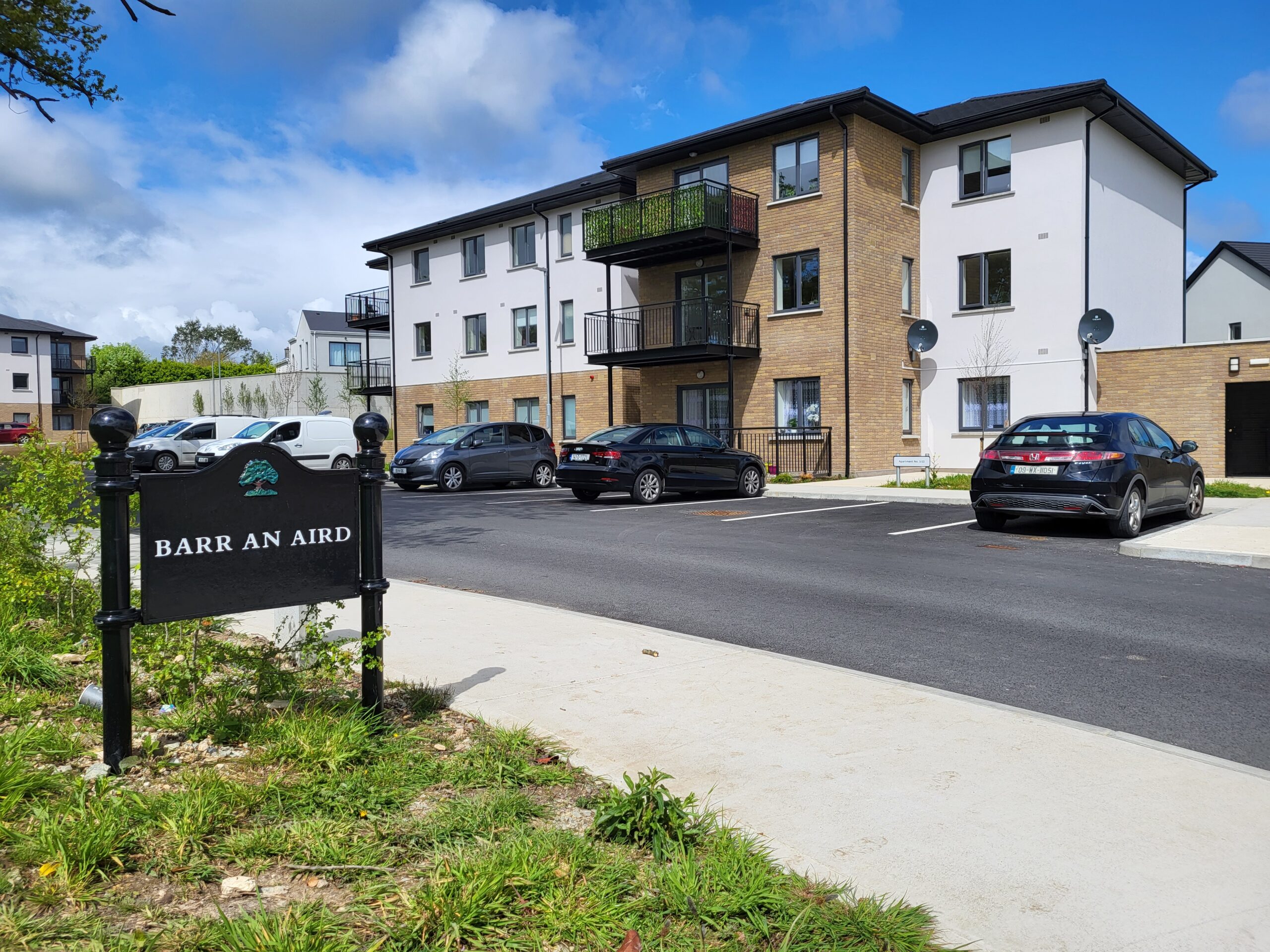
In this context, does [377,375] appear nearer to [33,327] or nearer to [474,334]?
[474,334]

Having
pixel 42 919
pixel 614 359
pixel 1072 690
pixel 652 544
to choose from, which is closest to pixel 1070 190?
pixel 614 359

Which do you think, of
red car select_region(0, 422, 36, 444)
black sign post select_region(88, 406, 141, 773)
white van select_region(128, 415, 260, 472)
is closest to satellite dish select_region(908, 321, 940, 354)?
white van select_region(128, 415, 260, 472)

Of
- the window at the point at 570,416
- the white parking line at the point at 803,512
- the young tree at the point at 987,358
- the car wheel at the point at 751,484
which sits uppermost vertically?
the young tree at the point at 987,358

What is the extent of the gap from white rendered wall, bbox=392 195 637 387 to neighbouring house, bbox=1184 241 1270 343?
23816mm

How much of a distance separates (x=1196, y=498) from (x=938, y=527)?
4.28 m

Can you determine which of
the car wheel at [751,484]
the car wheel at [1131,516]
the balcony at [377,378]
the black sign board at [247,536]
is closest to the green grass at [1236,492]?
the car wheel at [1131,516]

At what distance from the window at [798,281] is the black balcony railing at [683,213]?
4.17 feet

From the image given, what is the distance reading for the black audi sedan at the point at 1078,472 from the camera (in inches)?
467

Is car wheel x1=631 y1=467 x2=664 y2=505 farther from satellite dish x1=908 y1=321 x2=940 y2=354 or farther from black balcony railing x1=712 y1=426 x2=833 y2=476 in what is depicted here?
satellite dish x1=908 y1=321 x2=940 y2=354

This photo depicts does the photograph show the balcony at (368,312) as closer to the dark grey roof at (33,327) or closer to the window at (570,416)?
the window at (570,416)

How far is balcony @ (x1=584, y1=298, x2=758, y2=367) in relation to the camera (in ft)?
83.9

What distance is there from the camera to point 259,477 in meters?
3.93

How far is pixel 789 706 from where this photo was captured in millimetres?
4691

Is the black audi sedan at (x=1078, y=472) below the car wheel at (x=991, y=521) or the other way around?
the other way around
